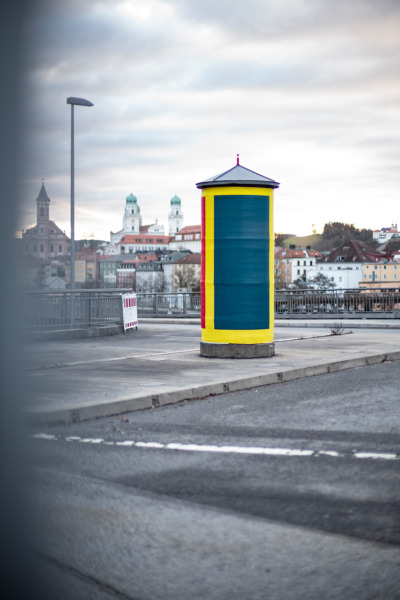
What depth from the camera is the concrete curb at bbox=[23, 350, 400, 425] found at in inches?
296

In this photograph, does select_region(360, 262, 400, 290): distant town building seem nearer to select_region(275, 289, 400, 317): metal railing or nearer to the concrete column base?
select_region(275, 289, 400, 317): metal railing

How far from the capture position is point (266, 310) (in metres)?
12.9

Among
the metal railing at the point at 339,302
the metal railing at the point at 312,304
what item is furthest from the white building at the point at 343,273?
the metal railing at the point at 339,302

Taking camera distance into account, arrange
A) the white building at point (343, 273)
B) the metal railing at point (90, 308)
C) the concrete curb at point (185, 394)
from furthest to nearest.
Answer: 1. the white building at point (343, 273)
2. the metal railing at point (90, 308)
3. the concrete curb at point (185, 394)

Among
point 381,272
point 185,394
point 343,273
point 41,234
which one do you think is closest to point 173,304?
point 185,394

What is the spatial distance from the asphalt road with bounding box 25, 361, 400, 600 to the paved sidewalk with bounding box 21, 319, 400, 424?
0.53 metres

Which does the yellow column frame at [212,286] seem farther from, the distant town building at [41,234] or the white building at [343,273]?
the white building at [343,273]

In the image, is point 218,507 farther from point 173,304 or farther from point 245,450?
point 173,304

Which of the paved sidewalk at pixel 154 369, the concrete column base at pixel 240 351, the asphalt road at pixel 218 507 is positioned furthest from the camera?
the concrete column base at pixel 240 351

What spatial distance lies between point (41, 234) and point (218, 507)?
107 inches

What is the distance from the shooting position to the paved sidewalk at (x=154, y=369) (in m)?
7.70

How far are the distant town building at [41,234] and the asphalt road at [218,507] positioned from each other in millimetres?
1606

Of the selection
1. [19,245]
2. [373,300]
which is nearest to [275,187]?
[19,245]

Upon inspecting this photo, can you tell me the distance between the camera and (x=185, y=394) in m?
8.91
